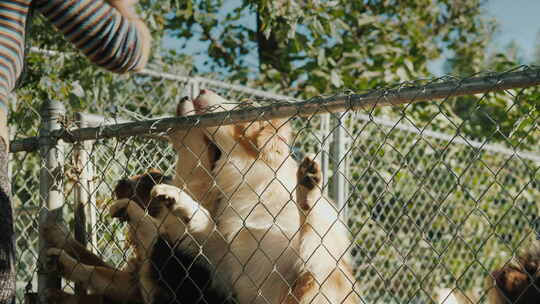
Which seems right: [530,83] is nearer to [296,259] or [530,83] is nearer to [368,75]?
[296,259]

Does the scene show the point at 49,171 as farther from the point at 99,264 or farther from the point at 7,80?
the point at 7,80

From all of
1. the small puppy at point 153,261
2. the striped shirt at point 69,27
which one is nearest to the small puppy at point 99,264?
the small puppy at point 153,261

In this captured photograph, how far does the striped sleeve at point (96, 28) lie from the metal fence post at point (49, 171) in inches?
48.5

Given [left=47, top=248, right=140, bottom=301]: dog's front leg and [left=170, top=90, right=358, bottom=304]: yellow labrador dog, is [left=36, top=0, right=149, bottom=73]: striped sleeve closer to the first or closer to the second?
[left=170, top=90, right=358, bottom=304]: yellow labrador dog

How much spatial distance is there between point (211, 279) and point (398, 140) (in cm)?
295

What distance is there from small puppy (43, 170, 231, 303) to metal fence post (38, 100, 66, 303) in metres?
0.09

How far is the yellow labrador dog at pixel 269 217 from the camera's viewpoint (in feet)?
9.20

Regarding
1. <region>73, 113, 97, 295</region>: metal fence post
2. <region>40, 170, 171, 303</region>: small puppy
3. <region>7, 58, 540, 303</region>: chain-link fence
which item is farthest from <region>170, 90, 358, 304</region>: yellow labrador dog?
<region>73, 113, 97, 295</region>: metal fence post

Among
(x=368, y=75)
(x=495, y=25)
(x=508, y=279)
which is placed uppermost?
(x=495, y=25)

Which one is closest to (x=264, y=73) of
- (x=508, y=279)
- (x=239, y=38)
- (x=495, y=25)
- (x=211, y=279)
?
(x=239, y=38)

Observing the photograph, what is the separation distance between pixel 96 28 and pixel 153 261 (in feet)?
5.48

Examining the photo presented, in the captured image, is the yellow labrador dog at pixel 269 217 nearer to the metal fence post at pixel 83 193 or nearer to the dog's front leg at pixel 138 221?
the dog's front leg at pixel 138 221

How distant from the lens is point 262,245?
319cm

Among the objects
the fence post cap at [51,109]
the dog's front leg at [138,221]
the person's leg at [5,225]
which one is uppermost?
the fence post cap at [51,109]
